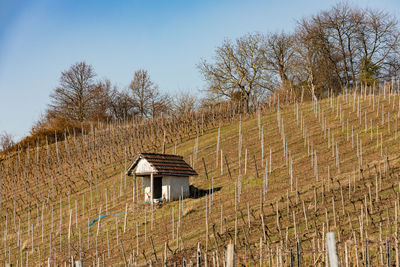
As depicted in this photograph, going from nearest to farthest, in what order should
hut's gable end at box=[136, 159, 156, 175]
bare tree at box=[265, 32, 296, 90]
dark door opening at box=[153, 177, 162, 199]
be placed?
hut's gable end at box=[136, 159, 156, 175]
dark door opening at box=[153, 177, 162, 199]
bare tree at box=[265, 32, 296, 90]

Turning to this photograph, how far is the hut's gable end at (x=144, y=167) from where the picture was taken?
67.8 ft

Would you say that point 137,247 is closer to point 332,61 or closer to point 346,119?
point 346,119

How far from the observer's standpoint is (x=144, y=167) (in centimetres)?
2103

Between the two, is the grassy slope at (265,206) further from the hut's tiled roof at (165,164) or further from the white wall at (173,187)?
the hut's tiled roof at (165,164)

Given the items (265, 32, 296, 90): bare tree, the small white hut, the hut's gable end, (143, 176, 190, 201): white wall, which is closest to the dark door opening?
the small white hut

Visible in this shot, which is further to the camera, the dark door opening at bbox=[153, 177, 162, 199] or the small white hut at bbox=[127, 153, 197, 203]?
the dark door opening at bbox=[153, 177, 162, 199]

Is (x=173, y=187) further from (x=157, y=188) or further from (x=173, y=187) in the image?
(x=157, y=188)

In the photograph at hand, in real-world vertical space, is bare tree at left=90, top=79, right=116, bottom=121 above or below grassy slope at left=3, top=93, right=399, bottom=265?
above

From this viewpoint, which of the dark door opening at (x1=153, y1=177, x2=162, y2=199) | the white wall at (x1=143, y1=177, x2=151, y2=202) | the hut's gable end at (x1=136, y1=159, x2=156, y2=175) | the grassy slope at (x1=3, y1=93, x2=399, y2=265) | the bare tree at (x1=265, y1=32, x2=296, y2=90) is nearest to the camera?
the grassy slope at (x1=3, y1=93, x2=399, y2=265)

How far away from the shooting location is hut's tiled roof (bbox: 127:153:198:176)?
20.5m

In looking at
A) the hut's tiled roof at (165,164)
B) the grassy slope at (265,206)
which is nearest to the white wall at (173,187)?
the hut's tiled roof at (165,164)

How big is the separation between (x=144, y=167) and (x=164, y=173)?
1.10 meters

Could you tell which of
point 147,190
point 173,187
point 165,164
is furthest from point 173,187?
point 147,190

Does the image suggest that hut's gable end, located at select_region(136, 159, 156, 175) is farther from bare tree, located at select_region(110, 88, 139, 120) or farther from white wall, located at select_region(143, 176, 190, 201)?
bare tree, located at select_region(110, 88, 139, 120)
